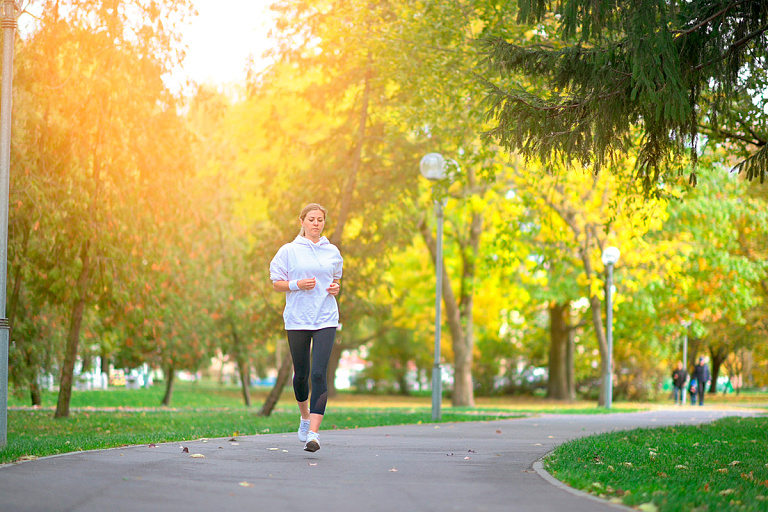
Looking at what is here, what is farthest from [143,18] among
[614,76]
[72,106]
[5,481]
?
[5,481]

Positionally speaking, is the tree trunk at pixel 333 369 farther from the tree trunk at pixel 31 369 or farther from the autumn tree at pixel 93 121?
the autumn tree at pixel 93 121

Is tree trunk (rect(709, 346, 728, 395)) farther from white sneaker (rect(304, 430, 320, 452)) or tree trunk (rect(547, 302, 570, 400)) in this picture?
white sneaker (rect(304, 430, 320, 452))

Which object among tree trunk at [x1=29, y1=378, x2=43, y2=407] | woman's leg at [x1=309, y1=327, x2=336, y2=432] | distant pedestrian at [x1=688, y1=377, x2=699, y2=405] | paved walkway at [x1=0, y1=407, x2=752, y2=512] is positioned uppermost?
woman's leg at [x1=309, y1=327, x2=336, y2=432]

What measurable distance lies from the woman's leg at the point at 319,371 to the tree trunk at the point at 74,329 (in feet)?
27.9

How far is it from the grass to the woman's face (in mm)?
2901

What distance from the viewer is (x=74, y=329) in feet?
55.7

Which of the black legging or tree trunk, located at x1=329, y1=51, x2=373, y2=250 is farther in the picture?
tree trunk, located at x1=329, y1=51, x2=373, y2=250

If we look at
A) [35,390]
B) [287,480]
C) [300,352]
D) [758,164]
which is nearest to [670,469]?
[300,352]

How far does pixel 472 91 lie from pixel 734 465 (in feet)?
29.1

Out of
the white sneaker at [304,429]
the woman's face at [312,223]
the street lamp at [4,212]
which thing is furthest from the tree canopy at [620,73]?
the street lamp at [4,212]

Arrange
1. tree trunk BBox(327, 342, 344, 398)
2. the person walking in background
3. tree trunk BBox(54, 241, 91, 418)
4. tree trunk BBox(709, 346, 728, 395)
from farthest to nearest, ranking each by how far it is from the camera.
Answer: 1. tree trunk BBox(709, 346, 728, 395)
2. tree trunk BBox(327, 342, 344, 398)
3. tree trunk BBox(54, 241, 91, 418)
4. the person walking in background

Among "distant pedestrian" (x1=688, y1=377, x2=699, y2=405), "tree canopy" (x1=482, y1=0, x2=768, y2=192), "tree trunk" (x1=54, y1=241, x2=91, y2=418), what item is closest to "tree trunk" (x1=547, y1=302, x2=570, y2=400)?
"distant pedestrian" (x1=688, y1=377, x2=699, y2=405)

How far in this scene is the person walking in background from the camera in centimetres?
823

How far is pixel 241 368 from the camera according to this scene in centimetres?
3148
